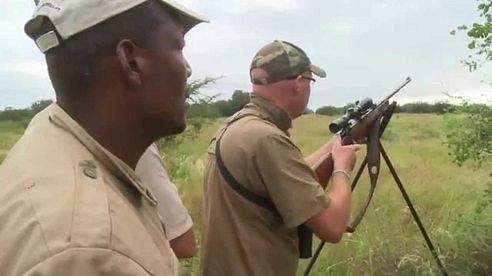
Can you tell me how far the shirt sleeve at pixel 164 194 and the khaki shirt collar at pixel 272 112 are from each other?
1.64 ft

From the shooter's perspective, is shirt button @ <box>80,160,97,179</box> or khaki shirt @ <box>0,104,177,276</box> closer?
khaki shirt @ <box>0,104,177,276</box>

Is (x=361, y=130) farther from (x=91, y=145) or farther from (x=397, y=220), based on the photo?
(x=397, y=220)

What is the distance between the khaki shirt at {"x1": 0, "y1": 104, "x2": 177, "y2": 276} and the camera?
1.06 meters

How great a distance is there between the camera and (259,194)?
279cm

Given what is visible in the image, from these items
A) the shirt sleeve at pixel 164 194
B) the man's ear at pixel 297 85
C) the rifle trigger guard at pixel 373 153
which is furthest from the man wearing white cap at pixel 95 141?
the rifle trigger guard at pixel 373 153

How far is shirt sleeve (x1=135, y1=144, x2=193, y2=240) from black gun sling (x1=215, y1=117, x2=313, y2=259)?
0.74ft

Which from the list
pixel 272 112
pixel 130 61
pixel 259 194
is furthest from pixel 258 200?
pixel 130 61

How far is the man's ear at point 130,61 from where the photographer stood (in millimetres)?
1280

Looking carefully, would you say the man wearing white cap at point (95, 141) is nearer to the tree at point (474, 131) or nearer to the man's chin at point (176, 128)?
the man's chin at point (176, 128)

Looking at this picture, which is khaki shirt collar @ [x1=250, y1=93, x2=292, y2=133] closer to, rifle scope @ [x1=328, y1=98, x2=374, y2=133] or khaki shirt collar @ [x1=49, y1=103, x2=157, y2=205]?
rifle scope @ [x1=328, y1=98, x2=374, y2=133]

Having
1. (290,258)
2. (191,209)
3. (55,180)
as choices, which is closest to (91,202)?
(55,180)

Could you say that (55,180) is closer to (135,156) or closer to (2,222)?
(2,222)

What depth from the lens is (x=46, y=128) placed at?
4.19 ft

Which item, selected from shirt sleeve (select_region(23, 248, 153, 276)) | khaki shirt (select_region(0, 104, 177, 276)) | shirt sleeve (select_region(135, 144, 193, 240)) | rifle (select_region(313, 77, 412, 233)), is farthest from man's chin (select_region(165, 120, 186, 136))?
rifle (select_region(313, 77, 412, 233))
